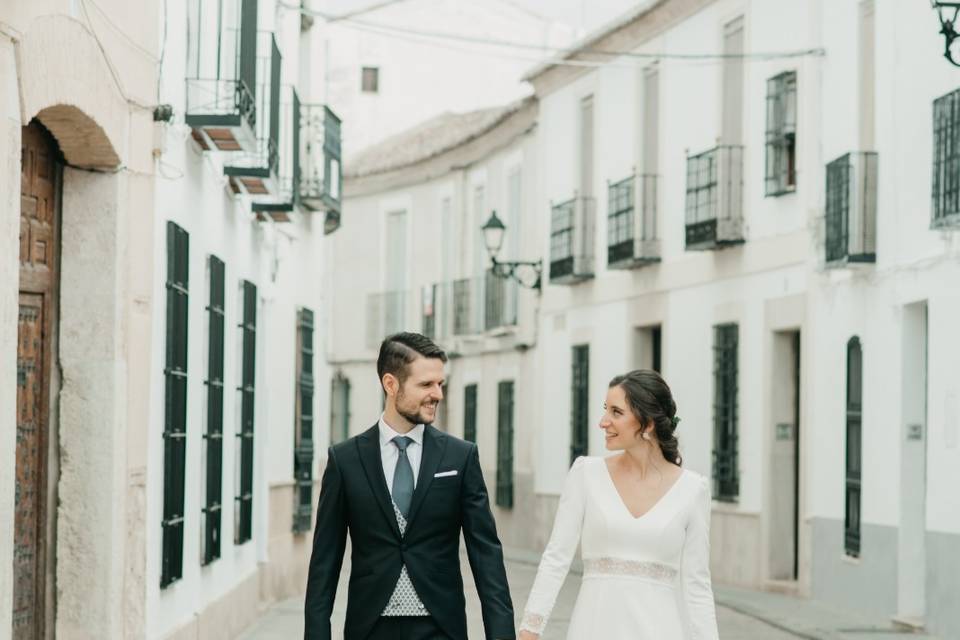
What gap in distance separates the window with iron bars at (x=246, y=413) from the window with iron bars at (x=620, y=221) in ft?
28.2

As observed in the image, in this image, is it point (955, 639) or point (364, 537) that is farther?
point (955, 639)

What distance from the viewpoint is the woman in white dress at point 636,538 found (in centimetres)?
656

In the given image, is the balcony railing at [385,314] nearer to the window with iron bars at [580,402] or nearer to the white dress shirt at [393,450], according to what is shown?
the window with iron bars at [580,402]

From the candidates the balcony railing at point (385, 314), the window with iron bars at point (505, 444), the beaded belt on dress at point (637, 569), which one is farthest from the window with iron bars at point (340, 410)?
the beaded belt on dress at point (637, 569)

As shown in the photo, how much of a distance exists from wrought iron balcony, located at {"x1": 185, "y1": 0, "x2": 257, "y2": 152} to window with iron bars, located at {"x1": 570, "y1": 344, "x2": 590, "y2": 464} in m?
14.2

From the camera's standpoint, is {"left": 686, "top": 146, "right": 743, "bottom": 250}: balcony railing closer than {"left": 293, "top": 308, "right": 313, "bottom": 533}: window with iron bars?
No

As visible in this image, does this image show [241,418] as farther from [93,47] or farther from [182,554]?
[93,47]

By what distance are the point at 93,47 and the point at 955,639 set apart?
8.48m

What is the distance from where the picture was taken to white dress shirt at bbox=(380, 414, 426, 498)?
666 centimetres

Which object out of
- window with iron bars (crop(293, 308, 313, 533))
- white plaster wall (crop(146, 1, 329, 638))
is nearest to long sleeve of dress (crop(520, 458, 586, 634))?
white plaster wall (crop(146, 1, 329, 638))

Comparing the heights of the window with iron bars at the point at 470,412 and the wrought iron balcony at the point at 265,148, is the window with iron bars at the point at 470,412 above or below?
below

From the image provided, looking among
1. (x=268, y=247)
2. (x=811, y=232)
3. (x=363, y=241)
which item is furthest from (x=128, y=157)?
(x=363, y=241)

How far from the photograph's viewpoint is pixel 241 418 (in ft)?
50.2

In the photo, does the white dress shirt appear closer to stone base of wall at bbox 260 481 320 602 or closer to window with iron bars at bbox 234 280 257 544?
window with iron bars at bbox 234 280 257 544
